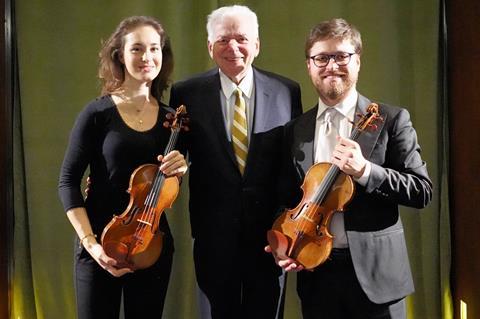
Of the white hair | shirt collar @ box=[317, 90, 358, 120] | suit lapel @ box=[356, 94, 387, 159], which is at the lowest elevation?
suit lapel @ box=[356, 94, 387, 159]

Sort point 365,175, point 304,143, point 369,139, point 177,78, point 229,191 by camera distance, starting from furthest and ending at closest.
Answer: point 177,78
point 229,191
point 304,143
point 369,139
point 365,175

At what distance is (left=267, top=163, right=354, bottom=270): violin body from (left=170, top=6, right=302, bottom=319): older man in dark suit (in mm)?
276

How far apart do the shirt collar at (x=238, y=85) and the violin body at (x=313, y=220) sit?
0.48m

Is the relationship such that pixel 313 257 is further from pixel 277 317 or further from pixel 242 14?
pixel 242 14

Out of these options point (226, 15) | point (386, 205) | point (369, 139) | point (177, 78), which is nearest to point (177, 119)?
point (226, 15)

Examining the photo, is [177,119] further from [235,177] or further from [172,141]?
[235,177]

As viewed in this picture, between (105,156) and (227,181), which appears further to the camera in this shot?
(227,181)

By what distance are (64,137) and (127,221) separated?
1353 millimetres

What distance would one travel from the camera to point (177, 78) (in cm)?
319

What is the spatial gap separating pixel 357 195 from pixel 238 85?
65 cm

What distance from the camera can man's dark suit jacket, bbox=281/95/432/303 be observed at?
202 cm

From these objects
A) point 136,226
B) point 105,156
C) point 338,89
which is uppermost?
point 338,89

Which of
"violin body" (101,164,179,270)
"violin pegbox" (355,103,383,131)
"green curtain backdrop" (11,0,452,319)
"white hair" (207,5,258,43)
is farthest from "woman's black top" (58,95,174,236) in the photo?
"green curtain backdrop" (11,0,452,319)

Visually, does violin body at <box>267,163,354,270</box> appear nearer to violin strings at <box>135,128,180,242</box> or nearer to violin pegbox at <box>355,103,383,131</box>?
violin pegbox at <box>355,103,383,131</box>
